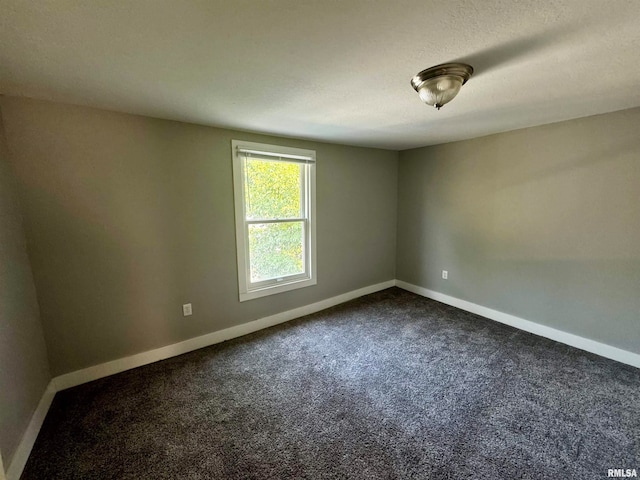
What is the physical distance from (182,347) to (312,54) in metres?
2.65

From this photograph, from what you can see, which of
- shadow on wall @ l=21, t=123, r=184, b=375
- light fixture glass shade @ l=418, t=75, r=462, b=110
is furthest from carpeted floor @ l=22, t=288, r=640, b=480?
light fixture glass shade @ l=418, t=75, r=462, b=110

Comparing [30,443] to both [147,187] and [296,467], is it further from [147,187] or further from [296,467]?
[147,187]

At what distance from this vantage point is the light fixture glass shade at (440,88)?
4.93 ft

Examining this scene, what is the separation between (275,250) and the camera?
316cm

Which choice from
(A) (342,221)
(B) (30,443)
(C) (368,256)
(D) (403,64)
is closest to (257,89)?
(D) (403,64)

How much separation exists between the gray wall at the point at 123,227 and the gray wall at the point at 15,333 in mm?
101

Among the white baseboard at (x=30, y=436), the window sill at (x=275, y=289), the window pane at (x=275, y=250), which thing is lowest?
the white baseboard at (x=30, y=436)

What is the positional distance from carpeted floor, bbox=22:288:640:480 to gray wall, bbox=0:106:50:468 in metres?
0.22

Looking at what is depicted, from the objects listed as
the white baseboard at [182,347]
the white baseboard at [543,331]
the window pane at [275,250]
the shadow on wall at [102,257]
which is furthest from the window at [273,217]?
the white baseboard at [543,331]

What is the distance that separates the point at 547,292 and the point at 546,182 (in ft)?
3.70

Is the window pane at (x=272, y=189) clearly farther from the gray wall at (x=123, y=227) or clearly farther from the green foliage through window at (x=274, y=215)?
the gray wall at (x=123, y=227)

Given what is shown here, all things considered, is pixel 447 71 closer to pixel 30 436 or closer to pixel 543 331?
pixel 543 331

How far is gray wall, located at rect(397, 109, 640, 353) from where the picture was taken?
232 cm

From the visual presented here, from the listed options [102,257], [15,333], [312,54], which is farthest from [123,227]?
[312,54]
